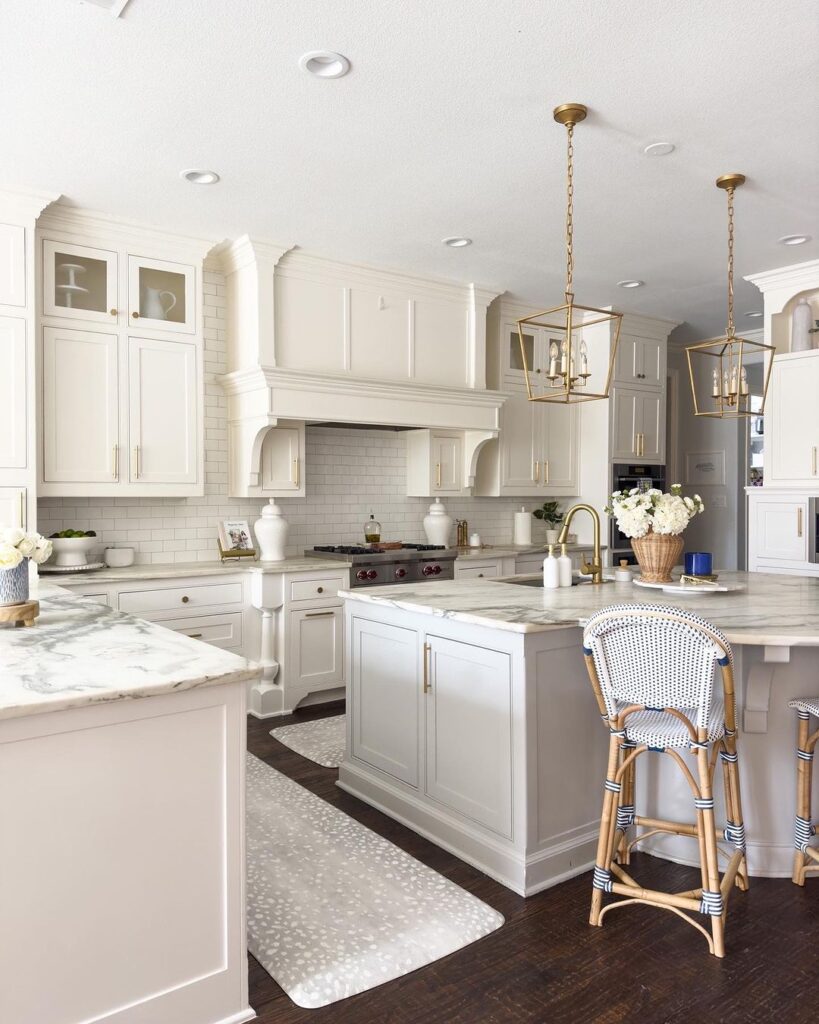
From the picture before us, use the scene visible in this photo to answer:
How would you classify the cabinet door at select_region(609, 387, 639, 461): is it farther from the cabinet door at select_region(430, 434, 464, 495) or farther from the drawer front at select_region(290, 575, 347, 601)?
the drawer front at select_region(290, 575, 347, 601)

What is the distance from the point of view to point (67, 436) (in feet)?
13.9

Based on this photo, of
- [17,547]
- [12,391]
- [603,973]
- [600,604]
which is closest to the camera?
[603,973]

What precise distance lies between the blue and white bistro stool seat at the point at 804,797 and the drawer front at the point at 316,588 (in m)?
2.79

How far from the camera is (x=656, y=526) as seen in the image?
135 inches

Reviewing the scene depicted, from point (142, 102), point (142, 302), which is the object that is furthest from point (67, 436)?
point (142, 102)

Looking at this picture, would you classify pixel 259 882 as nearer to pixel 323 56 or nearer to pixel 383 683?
pixel 383 683

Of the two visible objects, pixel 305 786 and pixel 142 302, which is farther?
pixel 142 302

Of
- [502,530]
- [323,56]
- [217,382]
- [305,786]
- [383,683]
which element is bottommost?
[305,786]

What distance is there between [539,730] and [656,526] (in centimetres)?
122

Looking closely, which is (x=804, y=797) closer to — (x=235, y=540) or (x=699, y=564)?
(x=699, y=564)

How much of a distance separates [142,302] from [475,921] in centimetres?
369

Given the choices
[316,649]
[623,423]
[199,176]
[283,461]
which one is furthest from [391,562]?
[623,423]

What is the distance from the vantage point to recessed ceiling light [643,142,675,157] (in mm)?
3371

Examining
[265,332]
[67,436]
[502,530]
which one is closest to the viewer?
[67,436]
